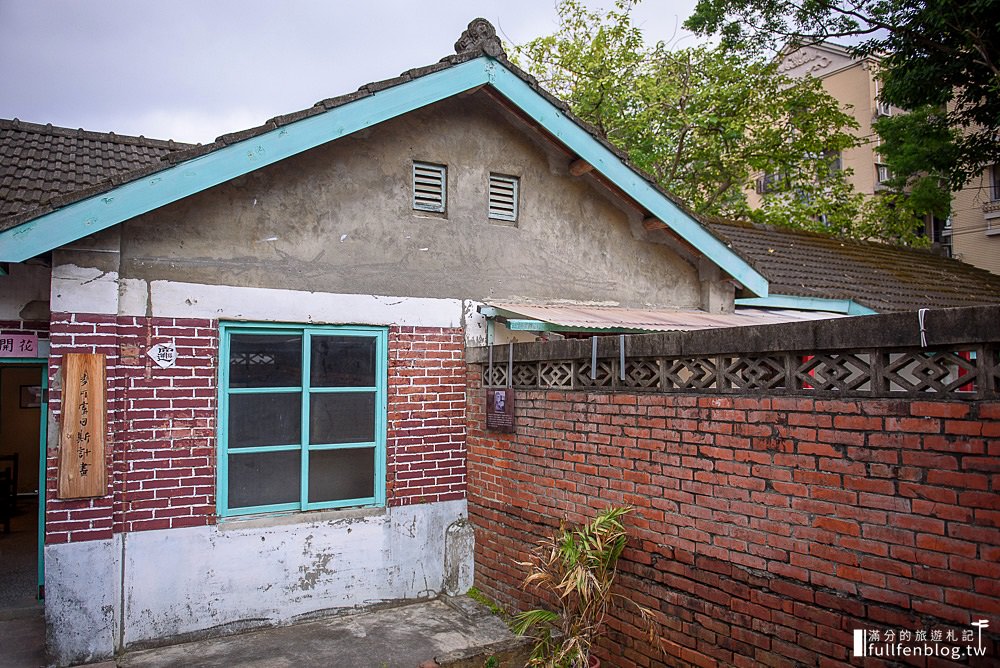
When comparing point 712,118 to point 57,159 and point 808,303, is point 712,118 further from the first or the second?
point 57,159

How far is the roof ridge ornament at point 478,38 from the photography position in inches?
259

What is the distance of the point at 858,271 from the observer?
36.7 ft

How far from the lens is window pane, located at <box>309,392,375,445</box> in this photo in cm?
632

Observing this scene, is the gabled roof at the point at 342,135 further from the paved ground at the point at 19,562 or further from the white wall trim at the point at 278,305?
the paved ground at the point at 19,562

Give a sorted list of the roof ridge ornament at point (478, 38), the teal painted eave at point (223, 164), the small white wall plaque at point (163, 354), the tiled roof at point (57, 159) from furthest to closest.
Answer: the roof ridge ornament at point (478, 38)
the tiled roof at point (57, 159)
the small white wall plaque at point (163, 354)
the teal painted eave at point (223, 164)

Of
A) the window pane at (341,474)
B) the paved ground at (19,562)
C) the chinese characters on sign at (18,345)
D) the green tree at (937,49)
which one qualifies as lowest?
the paved ground at (19,562)

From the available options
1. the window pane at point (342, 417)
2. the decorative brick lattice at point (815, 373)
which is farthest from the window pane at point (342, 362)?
the decorative brick lattice at point (815, 373)

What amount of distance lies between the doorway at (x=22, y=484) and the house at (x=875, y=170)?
812 inches

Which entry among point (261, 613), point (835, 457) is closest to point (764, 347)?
point (835, 457)

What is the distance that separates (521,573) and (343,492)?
71.7 inches

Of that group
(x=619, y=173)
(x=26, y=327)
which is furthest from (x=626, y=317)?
(x=26, y=327)

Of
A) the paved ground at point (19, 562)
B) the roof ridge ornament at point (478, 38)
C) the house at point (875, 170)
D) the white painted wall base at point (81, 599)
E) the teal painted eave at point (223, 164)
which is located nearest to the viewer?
the teal painted eave at point (223, 164)

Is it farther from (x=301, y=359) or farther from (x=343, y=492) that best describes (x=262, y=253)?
(x=343, y=492)

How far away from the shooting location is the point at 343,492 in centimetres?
644
